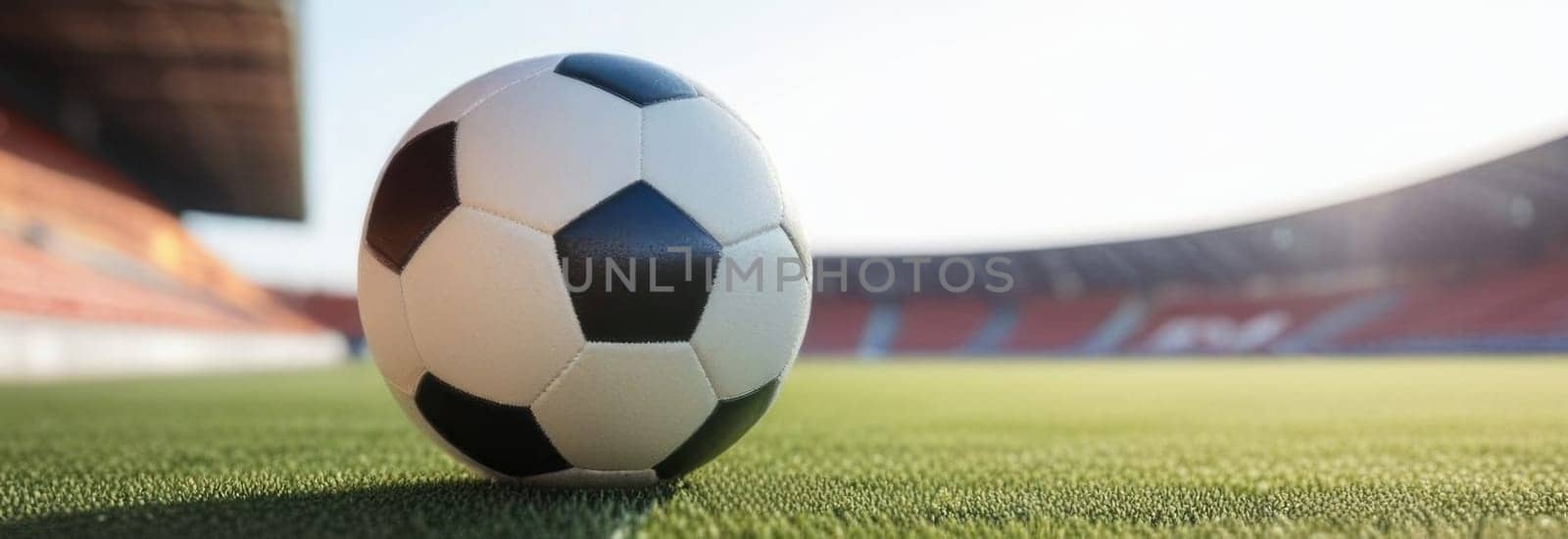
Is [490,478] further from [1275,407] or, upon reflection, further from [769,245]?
[1275,407]

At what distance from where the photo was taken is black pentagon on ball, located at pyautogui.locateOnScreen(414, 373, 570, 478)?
223 centimetres

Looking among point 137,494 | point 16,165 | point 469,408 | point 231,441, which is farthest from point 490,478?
point 16,165

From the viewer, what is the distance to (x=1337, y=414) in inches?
243

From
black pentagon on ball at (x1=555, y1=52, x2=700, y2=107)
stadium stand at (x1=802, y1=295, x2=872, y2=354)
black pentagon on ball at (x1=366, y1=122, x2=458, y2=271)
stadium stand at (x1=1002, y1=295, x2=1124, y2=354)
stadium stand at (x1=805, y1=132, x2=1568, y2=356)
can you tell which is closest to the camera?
black pentagon on ball at (x1=366, y1=122, x2=458, y2=271)

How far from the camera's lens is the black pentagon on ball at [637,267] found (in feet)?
6.88

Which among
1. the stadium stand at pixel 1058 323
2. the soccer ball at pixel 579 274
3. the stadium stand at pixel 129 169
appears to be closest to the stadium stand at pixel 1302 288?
the stadium stand at pixel 1058 323

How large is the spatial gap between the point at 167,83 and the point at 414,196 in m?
18.7

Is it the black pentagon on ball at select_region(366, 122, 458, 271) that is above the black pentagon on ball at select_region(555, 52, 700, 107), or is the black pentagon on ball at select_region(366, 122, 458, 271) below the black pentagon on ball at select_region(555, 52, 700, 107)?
below

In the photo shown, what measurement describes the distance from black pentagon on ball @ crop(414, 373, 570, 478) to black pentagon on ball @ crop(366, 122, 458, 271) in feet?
1.02

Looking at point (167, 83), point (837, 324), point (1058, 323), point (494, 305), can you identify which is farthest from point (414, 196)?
point (837, 324)

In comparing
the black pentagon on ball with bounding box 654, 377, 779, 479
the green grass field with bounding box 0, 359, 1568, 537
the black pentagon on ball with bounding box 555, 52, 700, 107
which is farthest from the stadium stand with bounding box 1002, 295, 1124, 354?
the black pentagon on ball with bounding box 555, 52, 700, 107

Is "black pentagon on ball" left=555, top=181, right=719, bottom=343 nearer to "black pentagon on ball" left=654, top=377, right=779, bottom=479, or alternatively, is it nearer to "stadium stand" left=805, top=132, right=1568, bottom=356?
"black pentagon on ball" left=654, top=377, right=779, bottom=479

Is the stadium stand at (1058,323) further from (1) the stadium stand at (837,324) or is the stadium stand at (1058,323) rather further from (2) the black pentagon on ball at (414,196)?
(2) the black pentagon on ball at (414,196)

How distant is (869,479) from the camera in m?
2.95
